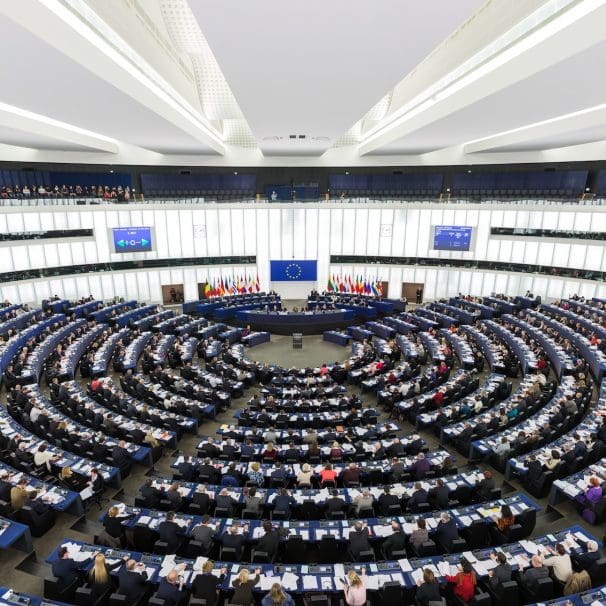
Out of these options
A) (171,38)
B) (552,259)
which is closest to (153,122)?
(171,38)

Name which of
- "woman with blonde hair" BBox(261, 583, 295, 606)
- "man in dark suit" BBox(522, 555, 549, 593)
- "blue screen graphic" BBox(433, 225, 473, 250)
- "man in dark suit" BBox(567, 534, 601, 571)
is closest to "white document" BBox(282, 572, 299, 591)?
"woman with blonde hair" BBox(261, 583, 295, 606)

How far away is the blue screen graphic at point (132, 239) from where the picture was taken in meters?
31.4

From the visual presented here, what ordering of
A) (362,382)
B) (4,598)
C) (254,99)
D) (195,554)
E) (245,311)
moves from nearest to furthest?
(4,598), (195,554), (254,99), (362,382), (245,311)

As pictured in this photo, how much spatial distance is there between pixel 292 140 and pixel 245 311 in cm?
1139

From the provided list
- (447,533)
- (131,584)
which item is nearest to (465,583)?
(447,533)

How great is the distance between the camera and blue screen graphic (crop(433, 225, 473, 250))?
32.1m

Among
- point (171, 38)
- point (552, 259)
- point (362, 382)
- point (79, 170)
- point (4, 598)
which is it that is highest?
point (171, 38)

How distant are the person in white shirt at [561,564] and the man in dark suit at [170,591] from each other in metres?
6.68

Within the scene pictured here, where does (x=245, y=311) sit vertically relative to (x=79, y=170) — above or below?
below

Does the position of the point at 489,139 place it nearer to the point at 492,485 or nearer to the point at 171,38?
the point at 171,38

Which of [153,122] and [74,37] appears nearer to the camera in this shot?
[74,37]

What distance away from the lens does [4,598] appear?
679 cm

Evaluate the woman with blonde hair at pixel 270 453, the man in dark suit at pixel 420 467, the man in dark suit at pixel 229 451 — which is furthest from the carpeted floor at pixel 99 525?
the woman with blonde hair at pixel 270 453

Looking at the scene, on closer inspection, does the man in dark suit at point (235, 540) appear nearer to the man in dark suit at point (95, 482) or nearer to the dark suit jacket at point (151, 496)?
the dark suit jacket at point (151, 496)
